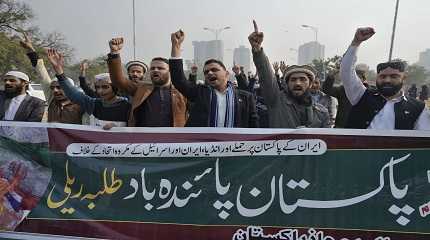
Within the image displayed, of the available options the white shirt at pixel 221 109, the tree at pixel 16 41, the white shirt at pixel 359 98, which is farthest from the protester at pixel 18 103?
the tree at pixel 16 41

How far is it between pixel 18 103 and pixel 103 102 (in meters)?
1.16

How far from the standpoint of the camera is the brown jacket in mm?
4410

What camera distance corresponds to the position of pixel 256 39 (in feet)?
13.4

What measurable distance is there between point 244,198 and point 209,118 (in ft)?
3.00

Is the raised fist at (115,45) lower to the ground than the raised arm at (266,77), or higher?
higher

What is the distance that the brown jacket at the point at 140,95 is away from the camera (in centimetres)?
441

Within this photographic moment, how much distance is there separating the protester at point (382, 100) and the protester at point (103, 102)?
1.93 meters

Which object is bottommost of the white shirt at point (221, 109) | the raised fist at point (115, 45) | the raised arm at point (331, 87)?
the white shirt at point (221, 109)

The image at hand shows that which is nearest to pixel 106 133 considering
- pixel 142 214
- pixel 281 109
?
pixel 142 214

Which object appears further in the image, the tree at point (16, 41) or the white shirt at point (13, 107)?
the tree at point (16, 41)

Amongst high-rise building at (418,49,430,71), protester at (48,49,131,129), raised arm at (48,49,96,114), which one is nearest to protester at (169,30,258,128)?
protester at (48,49,131,129)

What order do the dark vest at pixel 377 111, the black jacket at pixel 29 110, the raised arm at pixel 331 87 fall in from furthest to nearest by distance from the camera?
the raised arm at pixel 331 87
the black jacket at pixel 29 110
the dark vest at pixel 377 111

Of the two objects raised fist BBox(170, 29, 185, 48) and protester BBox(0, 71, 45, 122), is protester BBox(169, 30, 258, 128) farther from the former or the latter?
protester BBox(0, 71, 45, 122)

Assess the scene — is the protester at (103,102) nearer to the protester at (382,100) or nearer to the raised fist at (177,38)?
the raised fist at (177,38)
